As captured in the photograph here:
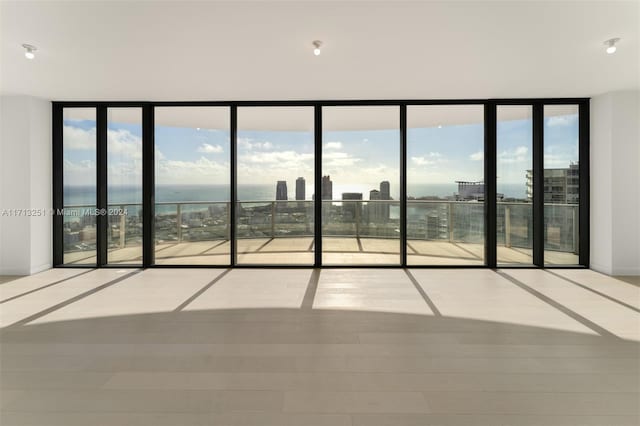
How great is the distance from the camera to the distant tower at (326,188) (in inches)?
215

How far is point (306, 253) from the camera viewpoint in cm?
549

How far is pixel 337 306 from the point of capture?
141 inches

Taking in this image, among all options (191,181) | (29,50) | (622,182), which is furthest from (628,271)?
(29,50)

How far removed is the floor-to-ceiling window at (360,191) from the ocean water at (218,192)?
0.09 m

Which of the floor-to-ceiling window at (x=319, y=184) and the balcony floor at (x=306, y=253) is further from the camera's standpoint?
the balcony floor at (x=306, y=253)

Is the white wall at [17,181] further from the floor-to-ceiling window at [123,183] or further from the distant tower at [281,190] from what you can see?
the distant tower at [281,190]

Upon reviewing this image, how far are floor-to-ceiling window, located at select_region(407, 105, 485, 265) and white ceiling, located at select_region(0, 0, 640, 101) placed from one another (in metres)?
0.67

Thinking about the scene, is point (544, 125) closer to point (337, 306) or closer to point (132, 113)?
point (337, 306)

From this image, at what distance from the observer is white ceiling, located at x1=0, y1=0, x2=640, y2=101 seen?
8.98ft

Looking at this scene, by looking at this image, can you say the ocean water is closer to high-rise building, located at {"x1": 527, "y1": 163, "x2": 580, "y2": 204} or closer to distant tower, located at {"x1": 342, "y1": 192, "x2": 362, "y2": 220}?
distant tower, located at {"x1": 342, "y1": 192, "x2": 362, "y2": 220}

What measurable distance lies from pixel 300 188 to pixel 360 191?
90 cm

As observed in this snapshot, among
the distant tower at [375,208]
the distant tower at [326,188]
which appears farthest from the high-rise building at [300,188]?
the distant tower at [375,208]

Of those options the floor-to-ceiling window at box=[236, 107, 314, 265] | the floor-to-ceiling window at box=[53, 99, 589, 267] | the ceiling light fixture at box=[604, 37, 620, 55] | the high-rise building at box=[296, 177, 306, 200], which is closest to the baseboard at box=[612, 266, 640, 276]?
the floor-to-ceiling window at box=[53, 99, 589, 267]

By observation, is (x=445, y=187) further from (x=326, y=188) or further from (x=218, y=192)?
(x=218, y=192)
